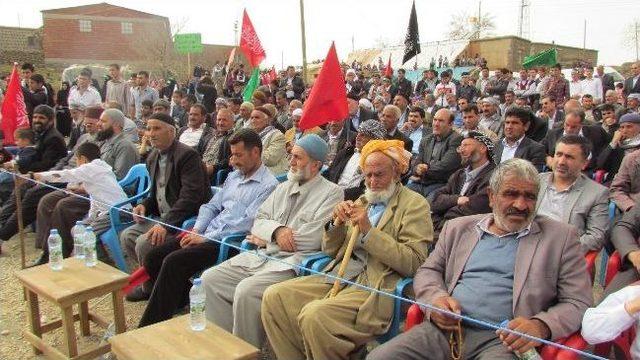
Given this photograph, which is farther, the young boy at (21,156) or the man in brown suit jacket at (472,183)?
the young boy at (21,156)

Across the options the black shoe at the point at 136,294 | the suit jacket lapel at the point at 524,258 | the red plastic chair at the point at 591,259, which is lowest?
the black shoe at the point at 136,294

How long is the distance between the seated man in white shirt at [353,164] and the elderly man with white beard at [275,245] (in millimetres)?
1371

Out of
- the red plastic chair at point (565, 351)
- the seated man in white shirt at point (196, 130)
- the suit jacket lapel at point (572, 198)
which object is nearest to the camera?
the red plastic chair at point (565, 351)

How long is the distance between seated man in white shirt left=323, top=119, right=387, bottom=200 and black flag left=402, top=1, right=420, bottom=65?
457 centimetres

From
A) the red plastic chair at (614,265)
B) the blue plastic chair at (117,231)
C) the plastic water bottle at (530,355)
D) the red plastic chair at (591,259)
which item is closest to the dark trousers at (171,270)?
the blue plastic chair at (117,231)

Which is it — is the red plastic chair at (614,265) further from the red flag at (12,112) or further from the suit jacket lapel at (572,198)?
the red flag at (12,112)

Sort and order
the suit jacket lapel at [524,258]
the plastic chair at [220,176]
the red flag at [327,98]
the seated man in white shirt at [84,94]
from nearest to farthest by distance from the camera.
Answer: the suit jacket lapel at [524,258] → the red flag at [327,98] → the plastic chair at [220,176] → the seated man in white shirt at [84,94]

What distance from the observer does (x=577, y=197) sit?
3.68 meters

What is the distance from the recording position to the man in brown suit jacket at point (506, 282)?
247 centimetres

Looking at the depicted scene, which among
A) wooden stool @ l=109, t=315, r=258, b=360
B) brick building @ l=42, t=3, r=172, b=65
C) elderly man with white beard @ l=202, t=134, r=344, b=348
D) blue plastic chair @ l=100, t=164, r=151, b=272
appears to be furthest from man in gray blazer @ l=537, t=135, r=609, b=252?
brick building @ l=42, t=3, r=172, b=65

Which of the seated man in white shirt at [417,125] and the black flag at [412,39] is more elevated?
the black flag at [412,39]

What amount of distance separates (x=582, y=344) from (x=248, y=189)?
2752 mm

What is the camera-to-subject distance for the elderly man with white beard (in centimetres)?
333

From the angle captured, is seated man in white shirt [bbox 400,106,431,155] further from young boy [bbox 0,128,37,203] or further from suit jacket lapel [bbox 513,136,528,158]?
young boy [bbox 0,128,37,203]
